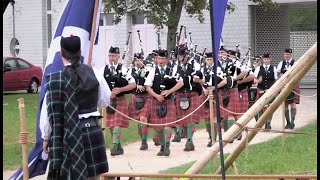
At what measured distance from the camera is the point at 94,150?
6.39 metres

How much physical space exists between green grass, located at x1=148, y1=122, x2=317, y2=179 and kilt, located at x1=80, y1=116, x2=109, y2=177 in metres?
2.99

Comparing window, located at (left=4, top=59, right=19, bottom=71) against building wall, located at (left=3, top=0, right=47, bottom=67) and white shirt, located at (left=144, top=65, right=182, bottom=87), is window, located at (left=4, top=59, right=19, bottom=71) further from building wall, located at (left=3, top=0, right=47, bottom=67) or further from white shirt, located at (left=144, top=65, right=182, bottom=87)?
white shirt, located at (left=144, top=65, right=182, bottom=87)

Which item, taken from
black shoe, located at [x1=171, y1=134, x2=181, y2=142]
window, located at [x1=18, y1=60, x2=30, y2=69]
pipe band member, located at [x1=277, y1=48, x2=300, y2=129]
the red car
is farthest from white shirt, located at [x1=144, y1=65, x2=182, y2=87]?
window, located at [x1=18, y1=60, x2=30, y2=69]

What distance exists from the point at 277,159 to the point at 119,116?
9.03 ft

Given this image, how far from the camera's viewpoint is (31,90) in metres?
26.4

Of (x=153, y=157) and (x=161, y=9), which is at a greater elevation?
(x=161, y=9)

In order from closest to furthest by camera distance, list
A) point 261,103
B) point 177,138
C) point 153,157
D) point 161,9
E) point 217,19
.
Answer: point 217,19
point 261,103
point 153,157
point 177,138
point 161,9

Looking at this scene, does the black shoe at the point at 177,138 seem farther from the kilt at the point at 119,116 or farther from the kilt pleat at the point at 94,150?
the kilt pleat at the point at 94,150

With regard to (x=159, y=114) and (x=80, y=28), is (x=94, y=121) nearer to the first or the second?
(x=80, y=28)

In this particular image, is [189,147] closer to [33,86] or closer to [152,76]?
[152,76]

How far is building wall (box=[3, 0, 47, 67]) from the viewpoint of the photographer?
33312mm

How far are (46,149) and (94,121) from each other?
44 centimetres

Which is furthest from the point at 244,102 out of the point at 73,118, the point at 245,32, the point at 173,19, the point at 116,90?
the point at 245,32

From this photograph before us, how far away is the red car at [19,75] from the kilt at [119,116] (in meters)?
13.2
